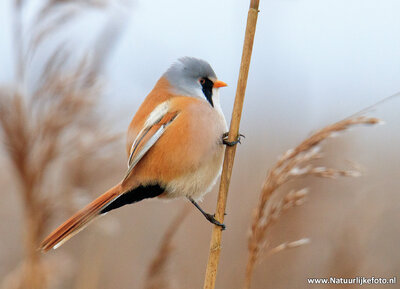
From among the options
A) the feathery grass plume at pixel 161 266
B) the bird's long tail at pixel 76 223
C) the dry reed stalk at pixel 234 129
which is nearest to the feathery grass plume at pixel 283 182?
the dry reed stalk at pixel 234 129

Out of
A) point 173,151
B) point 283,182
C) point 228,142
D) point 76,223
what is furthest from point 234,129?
point 76,223

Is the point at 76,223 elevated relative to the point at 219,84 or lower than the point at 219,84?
lower

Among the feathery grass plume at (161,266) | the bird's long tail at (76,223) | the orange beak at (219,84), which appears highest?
the orange beak at (219,84)

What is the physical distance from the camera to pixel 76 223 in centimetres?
171

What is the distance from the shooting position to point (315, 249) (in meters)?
3.08

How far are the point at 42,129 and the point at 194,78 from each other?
0.69 meters

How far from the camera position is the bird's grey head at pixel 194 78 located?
2080mm

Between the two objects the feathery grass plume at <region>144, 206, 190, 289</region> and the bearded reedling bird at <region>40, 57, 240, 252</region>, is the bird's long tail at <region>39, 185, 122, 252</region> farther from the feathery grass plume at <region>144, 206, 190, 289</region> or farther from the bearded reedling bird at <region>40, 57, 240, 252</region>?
the feathery grass plume at <region>144, 206, 190, 289</region>

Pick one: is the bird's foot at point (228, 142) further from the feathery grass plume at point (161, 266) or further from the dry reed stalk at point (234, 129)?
the feathery grass plume at point (161, 266)

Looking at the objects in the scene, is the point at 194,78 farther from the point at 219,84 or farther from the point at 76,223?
the point at 76,223

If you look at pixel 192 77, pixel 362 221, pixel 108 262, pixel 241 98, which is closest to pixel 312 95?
pixel 362 221

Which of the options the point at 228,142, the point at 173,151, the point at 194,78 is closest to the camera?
the point at 228,142

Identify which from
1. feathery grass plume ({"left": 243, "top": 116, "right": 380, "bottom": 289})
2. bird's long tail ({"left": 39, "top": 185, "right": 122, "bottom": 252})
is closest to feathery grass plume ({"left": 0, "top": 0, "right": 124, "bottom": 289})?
bird's long tail ({"left": 39, "top": 185, "right": 122, "bottom": 252})

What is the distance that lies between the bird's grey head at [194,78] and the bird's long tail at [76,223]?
1.81 ft
